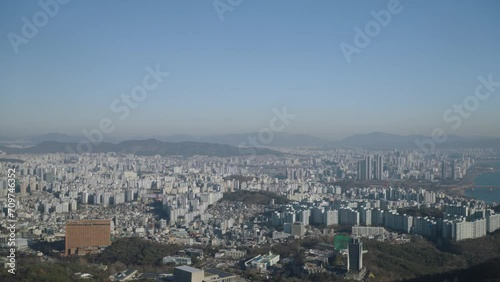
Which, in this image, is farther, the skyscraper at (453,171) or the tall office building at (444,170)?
the tall office building at (444,170)

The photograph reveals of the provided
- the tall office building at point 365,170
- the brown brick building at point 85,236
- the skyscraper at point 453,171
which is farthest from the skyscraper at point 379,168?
the brown brick building at point 85,236

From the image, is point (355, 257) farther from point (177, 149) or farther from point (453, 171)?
point (177, 149)

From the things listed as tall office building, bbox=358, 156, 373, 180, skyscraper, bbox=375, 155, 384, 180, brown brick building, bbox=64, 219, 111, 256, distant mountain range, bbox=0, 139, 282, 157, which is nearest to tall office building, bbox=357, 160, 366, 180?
tall office building, bbox=358, 156, 373, 180

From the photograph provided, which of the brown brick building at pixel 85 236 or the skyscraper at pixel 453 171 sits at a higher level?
the skyscraper at pixel 453 171

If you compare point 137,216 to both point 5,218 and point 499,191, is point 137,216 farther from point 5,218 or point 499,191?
point 499,191

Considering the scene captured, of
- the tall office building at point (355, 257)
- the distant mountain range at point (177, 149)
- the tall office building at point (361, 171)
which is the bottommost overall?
the tall office building at point (355, 257)

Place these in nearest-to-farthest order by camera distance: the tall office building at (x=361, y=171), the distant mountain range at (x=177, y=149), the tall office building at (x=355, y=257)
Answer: the tall office building at (x=355, y=257) < the tall office building at (x=361, y=171) < the distant mountain range at (x=177, y=149)

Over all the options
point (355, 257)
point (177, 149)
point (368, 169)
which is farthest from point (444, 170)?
point (177, 149)

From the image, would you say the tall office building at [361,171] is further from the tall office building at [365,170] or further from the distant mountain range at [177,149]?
the distant mountain range at [177,149]
